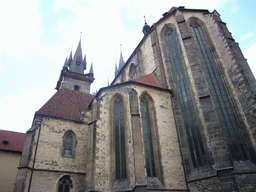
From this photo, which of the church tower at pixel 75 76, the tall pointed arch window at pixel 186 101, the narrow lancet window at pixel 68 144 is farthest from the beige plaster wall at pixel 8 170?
the tall pointed arch window at pixel 186 101

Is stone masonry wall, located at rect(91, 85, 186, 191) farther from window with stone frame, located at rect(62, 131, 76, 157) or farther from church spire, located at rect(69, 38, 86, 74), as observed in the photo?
church spire, located at rect(69, 38, 86, 74)

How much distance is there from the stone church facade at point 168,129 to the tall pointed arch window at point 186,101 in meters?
0.06

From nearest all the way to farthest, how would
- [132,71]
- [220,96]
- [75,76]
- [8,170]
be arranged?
[220,96]
[8,170]
[132,71]
[75,76]

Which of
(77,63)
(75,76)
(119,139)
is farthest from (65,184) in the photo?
(77,63)

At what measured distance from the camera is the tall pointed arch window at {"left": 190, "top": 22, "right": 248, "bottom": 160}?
1132cm

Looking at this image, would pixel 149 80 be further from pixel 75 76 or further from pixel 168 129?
pixel 75 76

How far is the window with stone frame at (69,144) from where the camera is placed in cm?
1409

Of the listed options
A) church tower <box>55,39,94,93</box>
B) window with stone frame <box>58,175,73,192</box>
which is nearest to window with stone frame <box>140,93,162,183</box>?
window with stone frame <box>58,175,73,192</box>

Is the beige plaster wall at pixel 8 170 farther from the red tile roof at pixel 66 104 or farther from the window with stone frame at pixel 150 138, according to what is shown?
the window with stone frame at pixel 150 138

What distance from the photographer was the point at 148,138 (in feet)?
40.3

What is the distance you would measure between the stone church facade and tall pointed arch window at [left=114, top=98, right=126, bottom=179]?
2.1 inches

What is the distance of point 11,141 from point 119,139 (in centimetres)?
1375

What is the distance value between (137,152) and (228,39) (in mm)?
9966

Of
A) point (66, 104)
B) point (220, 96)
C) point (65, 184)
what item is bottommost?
point (65, 184)
